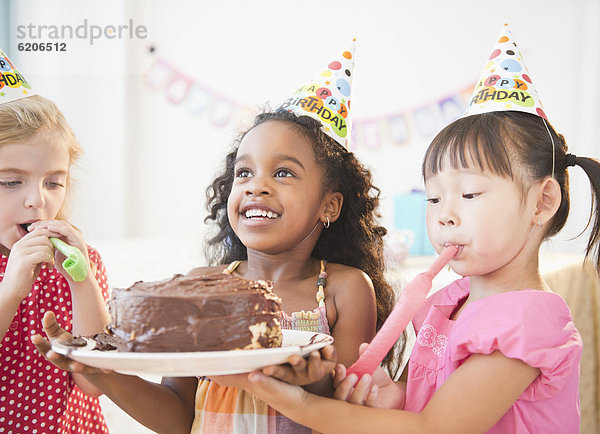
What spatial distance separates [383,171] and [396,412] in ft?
8.98


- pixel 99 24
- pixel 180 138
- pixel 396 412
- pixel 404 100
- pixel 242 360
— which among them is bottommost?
pixel 396 412

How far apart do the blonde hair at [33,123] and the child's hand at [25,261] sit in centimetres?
21

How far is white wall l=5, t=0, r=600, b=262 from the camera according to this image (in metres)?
3.28

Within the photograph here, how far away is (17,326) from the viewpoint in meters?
1.20

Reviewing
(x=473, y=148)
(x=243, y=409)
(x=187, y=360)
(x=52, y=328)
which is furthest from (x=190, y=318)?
(x=473, y=148)

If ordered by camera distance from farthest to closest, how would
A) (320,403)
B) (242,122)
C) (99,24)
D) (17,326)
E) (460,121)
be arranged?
(99,24) → (242,122) → (17,326) → (460,121) → (320,403)

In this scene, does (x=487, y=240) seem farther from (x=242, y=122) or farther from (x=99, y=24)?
(x=99, y=24)

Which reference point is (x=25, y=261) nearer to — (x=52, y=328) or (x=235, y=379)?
(x=52, y=328)

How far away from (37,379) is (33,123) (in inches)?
19.2

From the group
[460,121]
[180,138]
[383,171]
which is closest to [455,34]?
[383,171]

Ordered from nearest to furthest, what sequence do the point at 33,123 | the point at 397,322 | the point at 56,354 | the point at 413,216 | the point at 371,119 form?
the point at 56,354 < the point at 397,322 < the point at 33,123 < the point at 413,216 < the point at 371,119

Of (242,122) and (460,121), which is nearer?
(460,121)

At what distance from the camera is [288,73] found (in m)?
3.50

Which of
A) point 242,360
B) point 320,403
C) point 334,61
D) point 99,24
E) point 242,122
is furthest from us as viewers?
point 99,24
